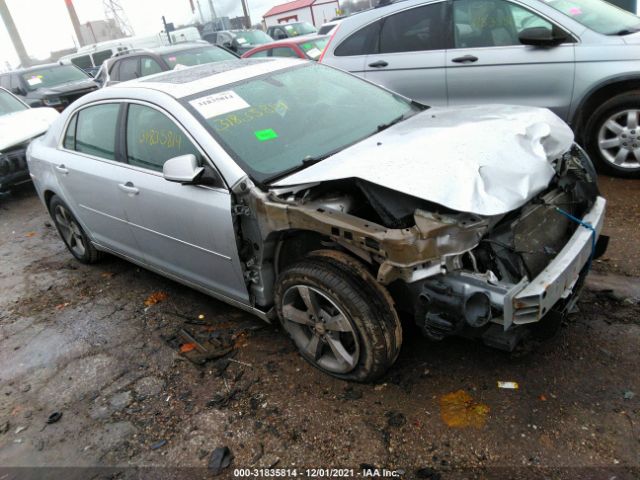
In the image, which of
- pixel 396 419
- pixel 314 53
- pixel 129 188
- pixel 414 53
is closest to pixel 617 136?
pixel 414 53

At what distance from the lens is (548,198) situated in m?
2.73

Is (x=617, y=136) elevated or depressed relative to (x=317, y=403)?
elevated

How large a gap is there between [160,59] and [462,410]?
27.3 feet

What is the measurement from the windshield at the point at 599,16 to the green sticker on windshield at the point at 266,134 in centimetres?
335

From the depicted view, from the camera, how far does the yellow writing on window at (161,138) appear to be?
311 cm

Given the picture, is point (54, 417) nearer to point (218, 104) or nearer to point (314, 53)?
point (218, 104)

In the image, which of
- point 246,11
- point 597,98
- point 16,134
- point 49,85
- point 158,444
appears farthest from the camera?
point 246,11

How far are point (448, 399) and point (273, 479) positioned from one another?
981 millimetres

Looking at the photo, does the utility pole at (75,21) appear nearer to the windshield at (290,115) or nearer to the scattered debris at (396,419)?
the windshield at (290,115)

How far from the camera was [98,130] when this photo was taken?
3854 mm

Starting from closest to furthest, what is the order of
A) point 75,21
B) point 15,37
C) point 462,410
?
point 462,410 → point 75,21 → point 15,37

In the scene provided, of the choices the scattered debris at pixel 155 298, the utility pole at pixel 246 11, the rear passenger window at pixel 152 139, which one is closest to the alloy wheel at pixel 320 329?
the rear passenger window at pixel 152 139

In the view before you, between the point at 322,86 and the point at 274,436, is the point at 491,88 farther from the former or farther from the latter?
the point at 274,436

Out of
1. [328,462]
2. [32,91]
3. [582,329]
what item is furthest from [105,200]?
[32,91]
